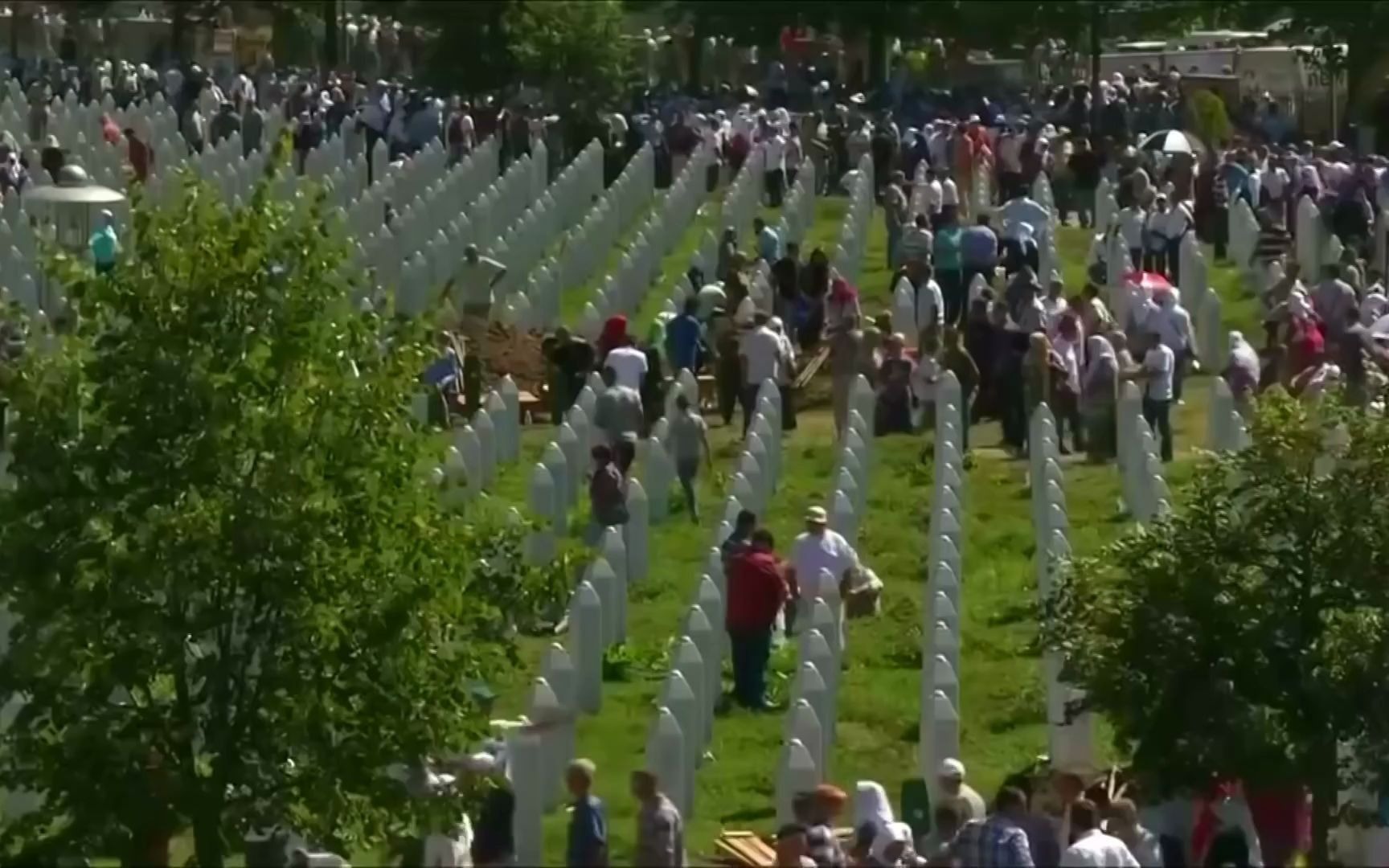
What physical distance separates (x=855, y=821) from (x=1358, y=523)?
2.93m

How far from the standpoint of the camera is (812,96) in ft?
178

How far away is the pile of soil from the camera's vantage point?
33219mm

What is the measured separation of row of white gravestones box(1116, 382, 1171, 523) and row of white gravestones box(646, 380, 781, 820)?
8.91 ft

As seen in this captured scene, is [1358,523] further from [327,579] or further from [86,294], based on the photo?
[86,294]

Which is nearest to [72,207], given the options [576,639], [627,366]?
[627,366]

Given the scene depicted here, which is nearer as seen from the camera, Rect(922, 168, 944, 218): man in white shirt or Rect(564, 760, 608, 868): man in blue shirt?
Rect(564, 760, 608, 868): man in blue shirt

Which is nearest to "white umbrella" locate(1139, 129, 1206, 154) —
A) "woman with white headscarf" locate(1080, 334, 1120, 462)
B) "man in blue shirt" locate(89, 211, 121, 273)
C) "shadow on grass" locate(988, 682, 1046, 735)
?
"woman with white headscarf" locate(1080, 334, 1120, 462)

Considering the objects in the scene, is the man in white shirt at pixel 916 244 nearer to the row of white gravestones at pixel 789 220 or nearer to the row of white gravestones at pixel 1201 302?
the row of white gravestones at pixel 789 220

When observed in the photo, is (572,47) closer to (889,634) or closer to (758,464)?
(758,464)

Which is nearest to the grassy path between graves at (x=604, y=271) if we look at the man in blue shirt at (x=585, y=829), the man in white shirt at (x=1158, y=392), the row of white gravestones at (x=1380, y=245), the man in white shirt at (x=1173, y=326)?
the man in white shirt at (x=1173, y=326)

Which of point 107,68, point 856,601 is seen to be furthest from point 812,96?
point 856,601

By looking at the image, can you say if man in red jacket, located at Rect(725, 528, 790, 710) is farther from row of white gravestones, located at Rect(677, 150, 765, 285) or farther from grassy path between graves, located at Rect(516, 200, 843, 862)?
row of white gravestones, located at Rect(677, 150, 765, 285)

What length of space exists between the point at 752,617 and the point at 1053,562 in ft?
6.20

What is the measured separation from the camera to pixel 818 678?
21375 millimetres
